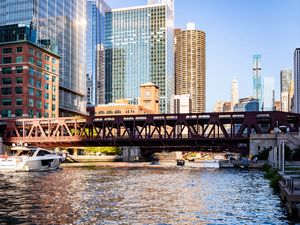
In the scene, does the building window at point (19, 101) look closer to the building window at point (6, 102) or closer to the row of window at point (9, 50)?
the building window at point (6, 102)

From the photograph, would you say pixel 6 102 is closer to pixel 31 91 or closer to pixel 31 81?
pixel 31 91

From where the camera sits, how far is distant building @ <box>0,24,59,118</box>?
6772 inches

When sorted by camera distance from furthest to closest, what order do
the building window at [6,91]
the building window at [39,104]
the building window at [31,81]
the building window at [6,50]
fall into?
the building window at [39,104], the building window at [6,50], the building window at [6,91], the building window at [31,81]

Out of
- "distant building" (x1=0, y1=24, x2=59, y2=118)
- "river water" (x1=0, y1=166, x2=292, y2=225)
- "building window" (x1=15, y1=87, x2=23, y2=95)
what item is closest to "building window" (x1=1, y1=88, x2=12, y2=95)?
"distant building" (x1=0, y1=24, x2=59, y2=118)

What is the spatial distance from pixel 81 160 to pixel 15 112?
3072cm

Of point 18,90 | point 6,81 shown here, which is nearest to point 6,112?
point 18,90

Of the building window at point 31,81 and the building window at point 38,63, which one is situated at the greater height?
the building window at point 38,63

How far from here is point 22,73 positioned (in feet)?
566

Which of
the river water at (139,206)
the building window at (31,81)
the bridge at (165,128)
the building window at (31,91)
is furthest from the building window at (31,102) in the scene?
the river water at (139,206)

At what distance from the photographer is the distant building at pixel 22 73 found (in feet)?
564

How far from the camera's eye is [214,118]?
394ft

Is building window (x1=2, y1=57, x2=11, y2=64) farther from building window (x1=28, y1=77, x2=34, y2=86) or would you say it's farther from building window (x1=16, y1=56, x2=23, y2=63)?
building window (x1=28, y1=77, x2=34, y2=86)

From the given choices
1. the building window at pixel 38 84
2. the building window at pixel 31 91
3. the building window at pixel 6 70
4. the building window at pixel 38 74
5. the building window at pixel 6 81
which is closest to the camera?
the building window at pixel 31 91

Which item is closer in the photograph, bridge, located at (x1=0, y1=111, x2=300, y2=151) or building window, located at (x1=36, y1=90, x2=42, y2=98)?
bridge, located at (x1=0, y1=111, x2=300, y2=151)
